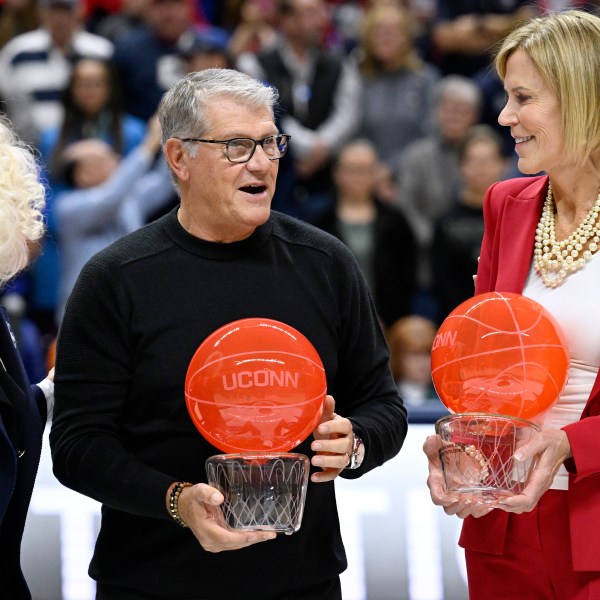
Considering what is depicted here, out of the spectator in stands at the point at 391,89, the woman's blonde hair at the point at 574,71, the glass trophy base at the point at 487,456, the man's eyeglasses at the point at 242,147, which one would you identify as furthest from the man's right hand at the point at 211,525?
the spectator in stands at the point at 391,89

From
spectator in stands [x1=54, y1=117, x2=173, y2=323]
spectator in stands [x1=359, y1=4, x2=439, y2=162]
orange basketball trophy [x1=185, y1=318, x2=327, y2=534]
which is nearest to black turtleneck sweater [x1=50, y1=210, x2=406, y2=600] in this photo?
orange basketball trophy [x1=185, y1=318, x2=327, y2=534]

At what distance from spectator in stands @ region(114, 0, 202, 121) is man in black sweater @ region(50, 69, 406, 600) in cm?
440

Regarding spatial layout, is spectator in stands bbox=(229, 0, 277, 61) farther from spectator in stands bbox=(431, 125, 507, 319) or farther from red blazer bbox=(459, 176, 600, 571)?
red blazer bbox=(459, 176, 600, 571)

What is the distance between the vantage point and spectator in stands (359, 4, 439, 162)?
7.73 meters

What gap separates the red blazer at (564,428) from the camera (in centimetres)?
267

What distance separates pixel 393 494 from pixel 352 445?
3.45ft

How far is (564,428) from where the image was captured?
2.69 meters

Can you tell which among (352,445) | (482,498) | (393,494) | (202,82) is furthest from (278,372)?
(393,494)

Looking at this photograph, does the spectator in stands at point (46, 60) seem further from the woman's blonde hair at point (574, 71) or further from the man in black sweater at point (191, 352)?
the woman's blonde hair at point (574, 71)

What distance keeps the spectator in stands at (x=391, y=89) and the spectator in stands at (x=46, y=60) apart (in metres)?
1.68

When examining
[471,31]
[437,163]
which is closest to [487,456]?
[437,163]

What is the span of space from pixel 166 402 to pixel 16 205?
0.57 m

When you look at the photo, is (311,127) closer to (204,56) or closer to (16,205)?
(204,56)

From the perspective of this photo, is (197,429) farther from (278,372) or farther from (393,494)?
(393,494)
